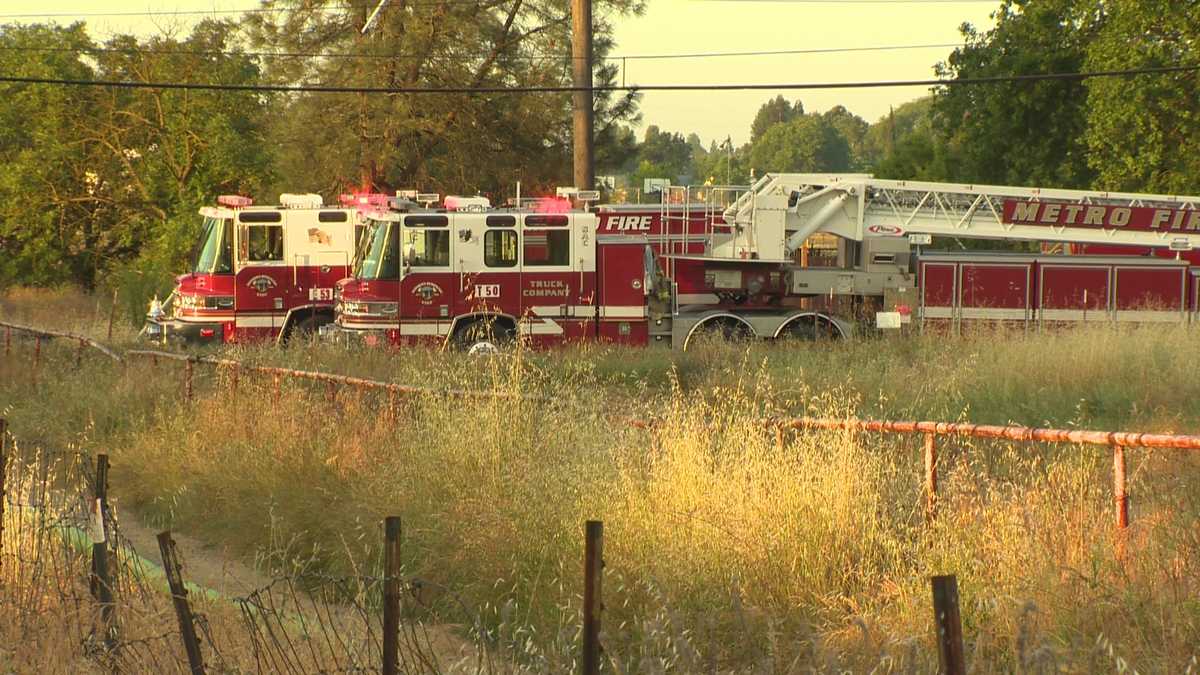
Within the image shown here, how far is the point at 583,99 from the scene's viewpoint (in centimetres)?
2317

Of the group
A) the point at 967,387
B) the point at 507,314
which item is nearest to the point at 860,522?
the point at 967,387

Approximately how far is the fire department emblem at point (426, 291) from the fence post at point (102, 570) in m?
14.0

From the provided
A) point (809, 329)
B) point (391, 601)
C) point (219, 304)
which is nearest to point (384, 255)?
point (219, 304)

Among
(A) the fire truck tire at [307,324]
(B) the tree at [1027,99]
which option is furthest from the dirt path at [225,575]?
(B) the tree at [1027,99]

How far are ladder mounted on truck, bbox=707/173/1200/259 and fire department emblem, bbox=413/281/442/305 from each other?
560 cm

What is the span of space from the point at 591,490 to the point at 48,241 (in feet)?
124

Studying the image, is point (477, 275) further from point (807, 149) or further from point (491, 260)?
point (807, 149)

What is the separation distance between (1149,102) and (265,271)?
22340 millimetres

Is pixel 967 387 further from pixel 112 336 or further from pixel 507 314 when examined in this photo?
pixel 112 336

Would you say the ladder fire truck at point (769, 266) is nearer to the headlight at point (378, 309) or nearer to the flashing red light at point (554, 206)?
the headlight at point (378, 309)

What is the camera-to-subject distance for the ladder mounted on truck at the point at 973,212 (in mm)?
23359

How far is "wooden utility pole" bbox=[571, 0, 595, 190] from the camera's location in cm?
2322

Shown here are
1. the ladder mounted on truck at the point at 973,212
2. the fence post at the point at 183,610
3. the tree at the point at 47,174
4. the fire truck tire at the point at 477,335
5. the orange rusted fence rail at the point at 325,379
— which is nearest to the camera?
the fence post at the point at 183,610

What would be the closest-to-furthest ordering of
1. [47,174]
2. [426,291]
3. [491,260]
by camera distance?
[426,291]
[491,260]
[47,174]
